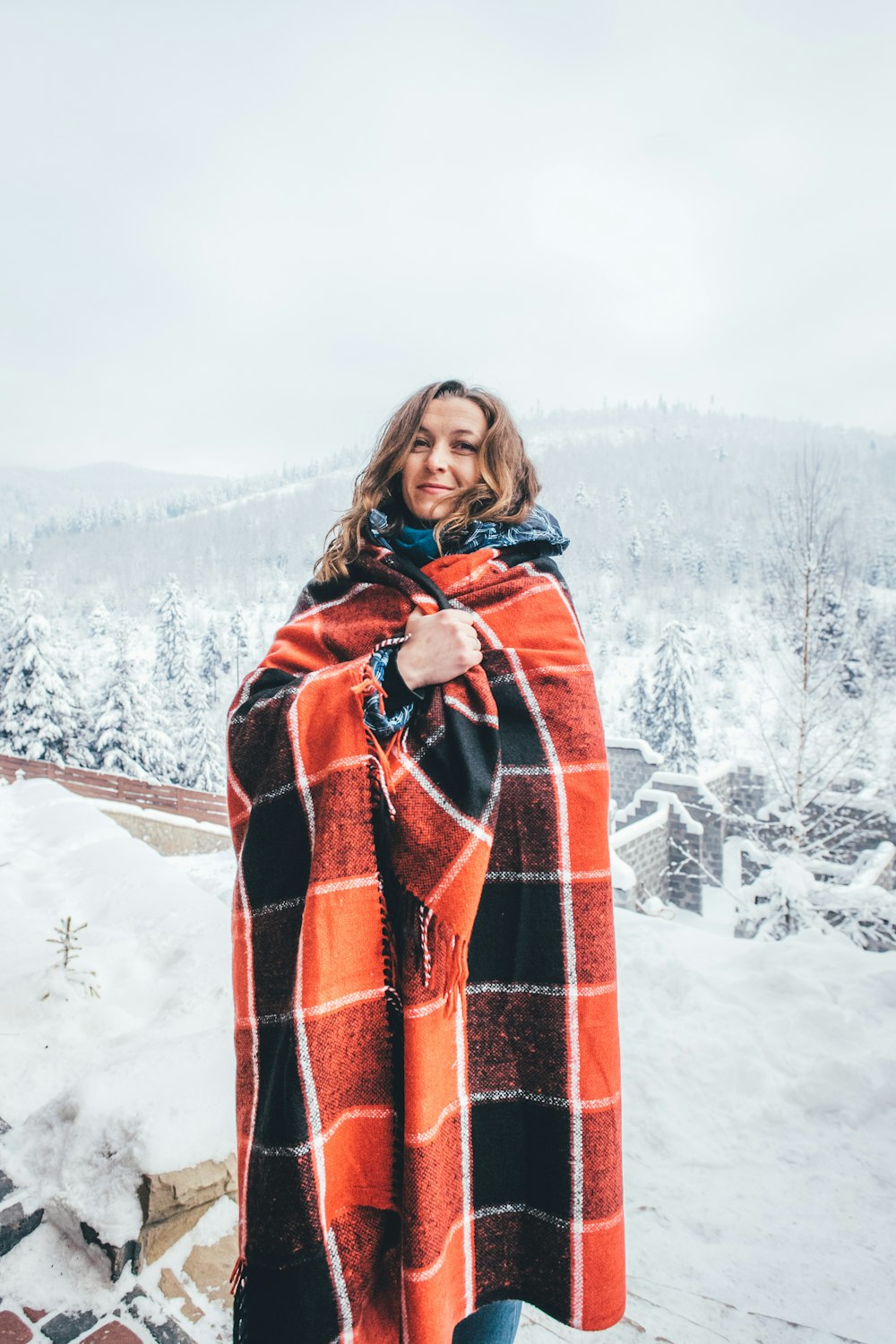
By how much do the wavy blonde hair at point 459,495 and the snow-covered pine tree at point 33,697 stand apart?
21.8 m

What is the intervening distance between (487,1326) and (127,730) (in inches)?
891

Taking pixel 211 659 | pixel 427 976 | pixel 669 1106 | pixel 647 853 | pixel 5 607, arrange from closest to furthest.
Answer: pixel 427 976
pixel 669 1106
pixel 647 853
pixel 5 607
pixel 211 659

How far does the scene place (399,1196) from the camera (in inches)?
46.6

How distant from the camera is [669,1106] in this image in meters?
2.88

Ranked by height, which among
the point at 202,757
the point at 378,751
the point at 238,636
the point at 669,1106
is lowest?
the point at 202,757

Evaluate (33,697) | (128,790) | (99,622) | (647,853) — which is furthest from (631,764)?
(99,622)

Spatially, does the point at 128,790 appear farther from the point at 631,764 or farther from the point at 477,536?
the point at 477,536

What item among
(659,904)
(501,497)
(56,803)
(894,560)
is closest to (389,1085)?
(501,497)

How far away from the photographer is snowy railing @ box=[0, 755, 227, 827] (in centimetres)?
1412

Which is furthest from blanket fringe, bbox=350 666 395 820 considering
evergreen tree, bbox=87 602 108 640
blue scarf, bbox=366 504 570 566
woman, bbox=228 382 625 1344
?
evergreen tree, bbox=87 602 108 640

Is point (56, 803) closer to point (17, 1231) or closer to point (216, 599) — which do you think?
point (17, 1231)

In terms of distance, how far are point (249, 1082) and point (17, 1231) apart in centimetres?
139

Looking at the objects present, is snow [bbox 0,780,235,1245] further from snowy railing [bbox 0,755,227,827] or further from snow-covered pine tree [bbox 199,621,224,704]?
snow-covered pine tree [bbox 199,621,224,704]

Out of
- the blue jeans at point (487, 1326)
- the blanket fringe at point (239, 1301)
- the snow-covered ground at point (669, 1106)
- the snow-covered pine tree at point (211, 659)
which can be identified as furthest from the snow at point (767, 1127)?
the snow-covered pine tree at point (211, 659)
